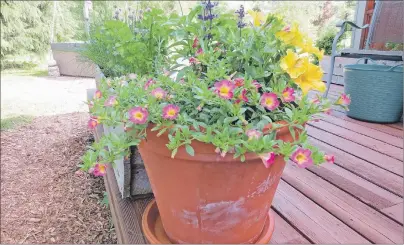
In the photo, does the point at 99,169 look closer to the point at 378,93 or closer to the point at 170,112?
the point at 170,112

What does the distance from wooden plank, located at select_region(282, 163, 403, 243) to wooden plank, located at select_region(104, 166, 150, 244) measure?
22.9 inches

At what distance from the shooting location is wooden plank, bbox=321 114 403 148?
5.67ft

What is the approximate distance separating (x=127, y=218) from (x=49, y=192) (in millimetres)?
1036

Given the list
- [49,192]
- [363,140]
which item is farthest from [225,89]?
[49,192]

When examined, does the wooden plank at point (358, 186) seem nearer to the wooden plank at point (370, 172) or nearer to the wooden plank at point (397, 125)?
the wooden plank at point (370, 172)

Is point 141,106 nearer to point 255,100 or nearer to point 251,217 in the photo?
point 255,100

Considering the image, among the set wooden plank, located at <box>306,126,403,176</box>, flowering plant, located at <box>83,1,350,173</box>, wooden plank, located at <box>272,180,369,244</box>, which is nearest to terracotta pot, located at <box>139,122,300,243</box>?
flowering plant, located at <box>83,1,350,173</box>

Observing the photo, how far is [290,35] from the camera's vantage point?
731mm

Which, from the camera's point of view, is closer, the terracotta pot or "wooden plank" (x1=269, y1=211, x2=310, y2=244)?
the terracotta pot

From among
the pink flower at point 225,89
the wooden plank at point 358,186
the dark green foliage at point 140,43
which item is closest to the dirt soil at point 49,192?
the dark green foliage at point 140,43

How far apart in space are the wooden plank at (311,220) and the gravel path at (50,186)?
666mm

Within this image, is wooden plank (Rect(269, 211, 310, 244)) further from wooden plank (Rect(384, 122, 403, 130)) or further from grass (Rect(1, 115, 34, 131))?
grass (Rect(1, 115, 34, 131))

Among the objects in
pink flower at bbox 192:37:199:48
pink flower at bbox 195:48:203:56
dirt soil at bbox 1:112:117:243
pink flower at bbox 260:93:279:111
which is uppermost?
pink flower at bbox 192:37:199:48

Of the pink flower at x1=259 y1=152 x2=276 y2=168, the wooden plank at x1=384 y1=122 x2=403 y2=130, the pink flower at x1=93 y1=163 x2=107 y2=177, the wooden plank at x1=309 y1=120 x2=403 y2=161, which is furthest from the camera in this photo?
the wooden plank at x1=384 y1=122 x2=403 y2=130
